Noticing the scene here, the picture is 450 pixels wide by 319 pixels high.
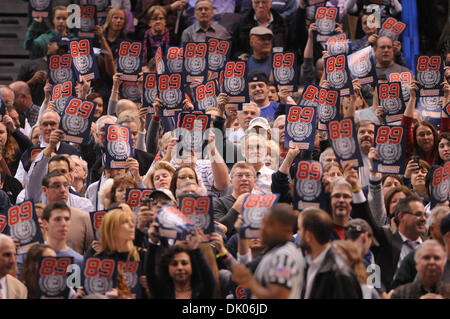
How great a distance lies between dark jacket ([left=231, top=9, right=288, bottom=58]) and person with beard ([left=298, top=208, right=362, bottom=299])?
5.80m

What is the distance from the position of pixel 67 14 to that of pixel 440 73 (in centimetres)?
451

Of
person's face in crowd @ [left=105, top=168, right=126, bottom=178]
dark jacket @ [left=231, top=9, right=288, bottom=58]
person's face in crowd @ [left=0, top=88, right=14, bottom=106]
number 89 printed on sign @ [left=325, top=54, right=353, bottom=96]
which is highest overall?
dark jacket @ [left=231, top=9, right=288, bottom=58]

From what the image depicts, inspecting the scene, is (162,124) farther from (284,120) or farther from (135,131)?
(284,120)

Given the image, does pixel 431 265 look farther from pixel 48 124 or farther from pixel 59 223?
pixel 48 124

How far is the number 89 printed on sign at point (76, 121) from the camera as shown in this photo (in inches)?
380

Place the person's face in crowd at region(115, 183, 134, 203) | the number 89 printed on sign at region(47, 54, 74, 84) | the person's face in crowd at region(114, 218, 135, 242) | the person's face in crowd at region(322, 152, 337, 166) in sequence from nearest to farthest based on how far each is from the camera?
the person's face in crowd at region(114, 218, 135, 242)
the person's face in crowd at region(115, 183, 134, 203)
the person's face in crowd at region(322, 152, 337, 166)
the number 89 printed on sign at region(47, 54, 74, 84)

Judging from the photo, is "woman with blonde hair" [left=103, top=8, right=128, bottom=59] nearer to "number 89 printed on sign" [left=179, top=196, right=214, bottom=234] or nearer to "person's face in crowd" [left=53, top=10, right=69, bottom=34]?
"person's face in crowd" [left=53, top=10, right=69, bottom=34]

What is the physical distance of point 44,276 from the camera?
23.8 feet

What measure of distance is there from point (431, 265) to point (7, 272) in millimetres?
2715

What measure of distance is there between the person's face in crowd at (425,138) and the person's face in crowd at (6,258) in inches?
160

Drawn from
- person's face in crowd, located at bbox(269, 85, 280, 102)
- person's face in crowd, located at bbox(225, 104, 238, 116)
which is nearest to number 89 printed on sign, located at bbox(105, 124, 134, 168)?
person's face in crowd, located at bbox(225, 104, 238, 116)

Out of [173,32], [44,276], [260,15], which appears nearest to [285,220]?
[44,276]

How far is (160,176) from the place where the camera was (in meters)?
8.97

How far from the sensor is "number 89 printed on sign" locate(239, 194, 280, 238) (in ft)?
24.6
